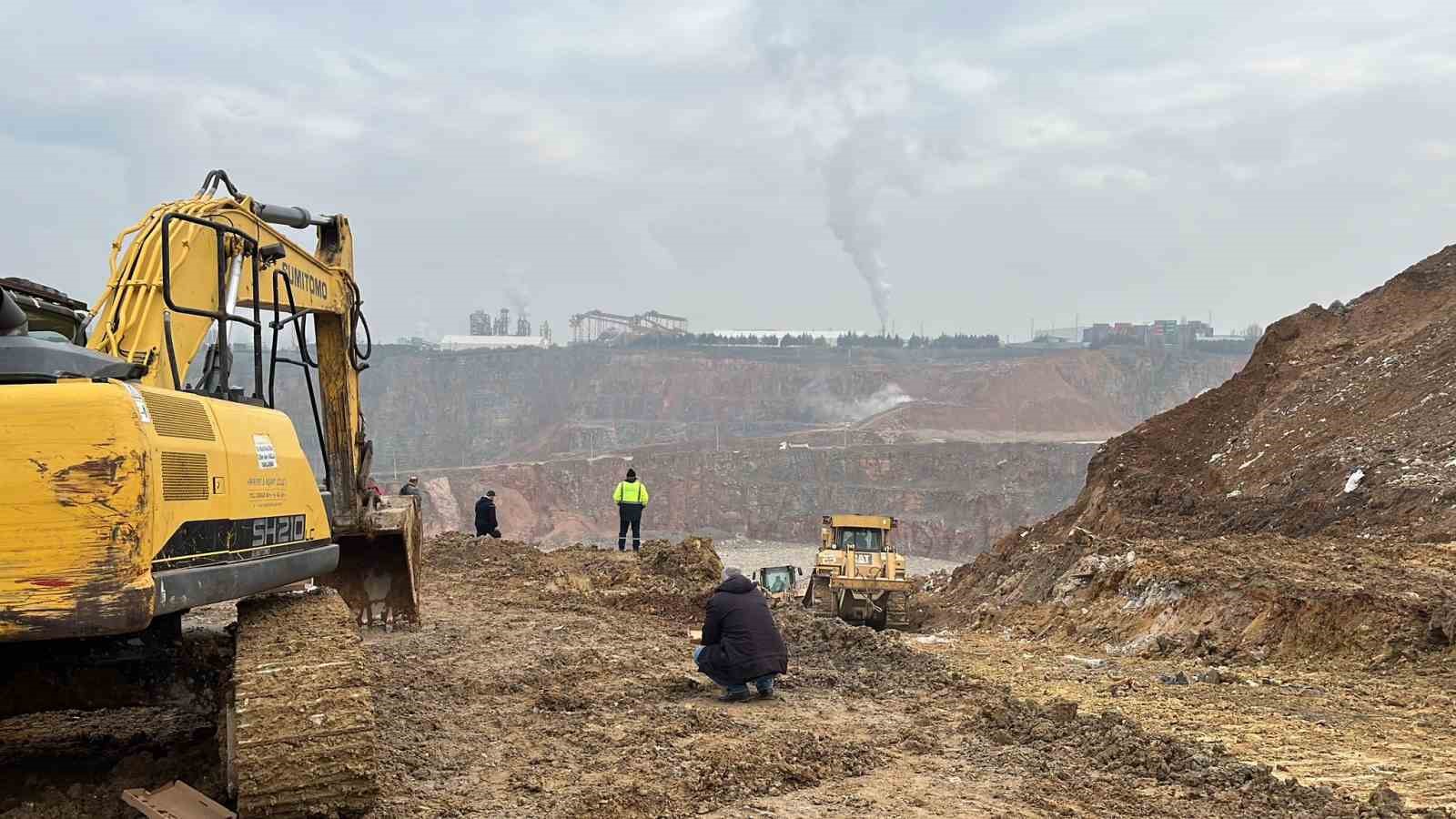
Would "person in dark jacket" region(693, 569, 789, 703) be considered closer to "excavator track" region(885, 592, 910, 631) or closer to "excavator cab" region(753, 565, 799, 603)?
"excavator track" region(885, 592, 910, 631)

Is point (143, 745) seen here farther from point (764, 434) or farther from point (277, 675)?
point (764, 434)

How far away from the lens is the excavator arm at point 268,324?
605cm

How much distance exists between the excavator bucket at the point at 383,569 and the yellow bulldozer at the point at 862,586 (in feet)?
31.2

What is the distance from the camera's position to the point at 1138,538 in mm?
18219

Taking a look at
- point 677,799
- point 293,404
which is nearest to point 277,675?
point 677,799

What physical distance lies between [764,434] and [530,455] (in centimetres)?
1472

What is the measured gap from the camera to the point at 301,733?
508 centimetres

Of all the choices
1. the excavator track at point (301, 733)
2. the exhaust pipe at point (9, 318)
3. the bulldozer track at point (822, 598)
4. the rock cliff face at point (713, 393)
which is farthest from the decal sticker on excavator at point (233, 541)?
the rock cliff face at point (713, 393)

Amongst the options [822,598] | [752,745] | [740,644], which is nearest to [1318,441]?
[822,598]

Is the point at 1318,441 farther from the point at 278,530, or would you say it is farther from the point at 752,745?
the point at 278,530

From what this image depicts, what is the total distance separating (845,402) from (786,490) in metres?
25.8

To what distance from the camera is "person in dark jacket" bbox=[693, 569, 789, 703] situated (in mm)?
8992

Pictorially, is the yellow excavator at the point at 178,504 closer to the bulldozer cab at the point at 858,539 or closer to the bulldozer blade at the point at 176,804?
the bulldozer blade at the point at 176,804

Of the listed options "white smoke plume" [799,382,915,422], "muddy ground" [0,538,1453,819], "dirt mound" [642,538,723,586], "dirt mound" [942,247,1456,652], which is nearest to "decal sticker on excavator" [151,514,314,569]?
"muddy ground" [0,538,1453,819]
